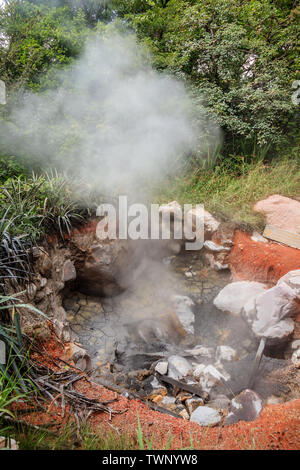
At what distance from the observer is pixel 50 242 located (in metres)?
3.18

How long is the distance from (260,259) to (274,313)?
0.98m

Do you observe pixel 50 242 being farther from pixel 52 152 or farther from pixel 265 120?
pixel 265 120

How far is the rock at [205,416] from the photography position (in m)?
2.05

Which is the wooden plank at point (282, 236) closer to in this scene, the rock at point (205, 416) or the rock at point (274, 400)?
the rock at point (274, 400)

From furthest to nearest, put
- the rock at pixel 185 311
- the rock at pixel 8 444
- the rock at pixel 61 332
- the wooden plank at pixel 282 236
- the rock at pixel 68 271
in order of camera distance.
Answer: the wooden plank at pixel 282 236, the rock at pixel 185 311, the rock at pixel 68 271, the rock at pixel 61 332, the rock at pixel 8 444

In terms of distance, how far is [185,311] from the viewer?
11.9 feet

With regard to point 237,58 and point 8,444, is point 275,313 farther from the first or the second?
point 237,58

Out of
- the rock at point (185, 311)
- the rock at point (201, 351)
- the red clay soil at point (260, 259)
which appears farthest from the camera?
the red clay soil at point (260, 259)

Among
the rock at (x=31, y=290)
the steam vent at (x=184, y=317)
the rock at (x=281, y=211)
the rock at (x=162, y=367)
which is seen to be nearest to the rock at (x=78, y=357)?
the steam vent at (x=184, y=317)

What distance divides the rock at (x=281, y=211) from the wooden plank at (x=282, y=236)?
0.23ft

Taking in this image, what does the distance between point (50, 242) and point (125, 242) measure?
118cm

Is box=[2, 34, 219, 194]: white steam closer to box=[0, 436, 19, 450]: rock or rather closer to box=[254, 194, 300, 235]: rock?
box=[254, 194, 300, 235]: rock

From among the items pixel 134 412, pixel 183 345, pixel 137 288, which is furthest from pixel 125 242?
pixel 134 412

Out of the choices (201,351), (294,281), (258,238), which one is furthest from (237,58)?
(201,351)
